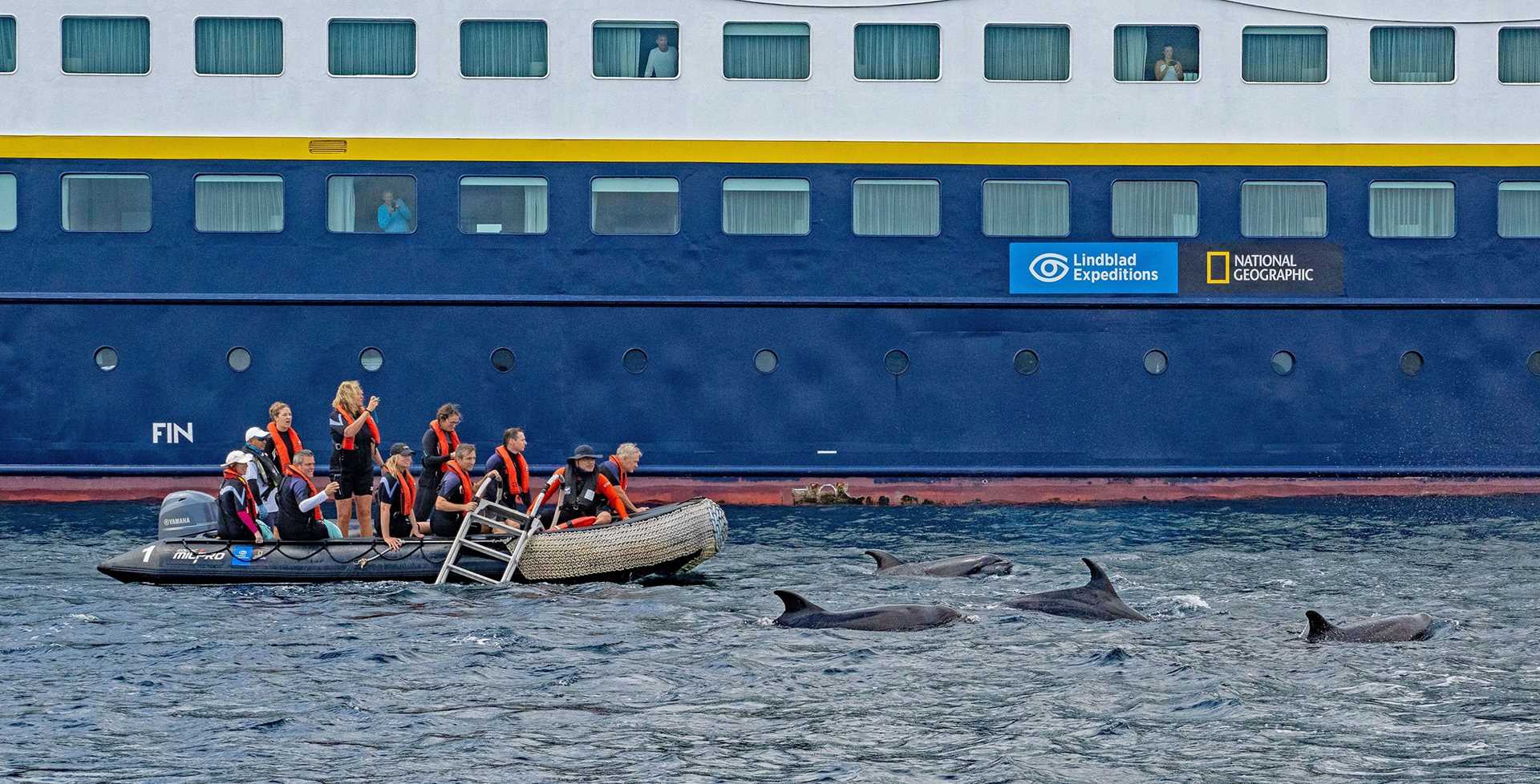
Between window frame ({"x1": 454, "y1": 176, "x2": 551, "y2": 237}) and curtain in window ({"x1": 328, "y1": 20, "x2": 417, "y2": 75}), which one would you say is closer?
window frame ({"x1": 454, "y1": 176, "x2": 551, "y2": 237})

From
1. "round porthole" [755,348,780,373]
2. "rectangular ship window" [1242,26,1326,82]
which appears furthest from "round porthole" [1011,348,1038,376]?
"rectangular ship window" [1242,26,1326,82]

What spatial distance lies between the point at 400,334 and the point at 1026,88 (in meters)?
8.14

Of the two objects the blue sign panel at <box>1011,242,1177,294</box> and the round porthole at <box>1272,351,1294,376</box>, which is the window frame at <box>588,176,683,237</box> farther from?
the round porthole at <box>1272,351,1294,376</box>

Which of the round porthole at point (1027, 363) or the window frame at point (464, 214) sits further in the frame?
the round porthole at point (1027, 363)

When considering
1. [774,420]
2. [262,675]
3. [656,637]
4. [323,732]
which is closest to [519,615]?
[656,637]

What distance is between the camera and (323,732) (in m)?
12.9

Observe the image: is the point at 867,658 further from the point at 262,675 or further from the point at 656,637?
the point at 262,675

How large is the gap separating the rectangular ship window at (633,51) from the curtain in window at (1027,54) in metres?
3.86

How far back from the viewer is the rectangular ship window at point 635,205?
75.3 feet

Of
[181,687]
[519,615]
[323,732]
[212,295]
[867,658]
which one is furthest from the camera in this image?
[212,295]

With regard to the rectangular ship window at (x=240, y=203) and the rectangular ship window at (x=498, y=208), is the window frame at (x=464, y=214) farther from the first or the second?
the rectangular ship window at (x=240, y=203)

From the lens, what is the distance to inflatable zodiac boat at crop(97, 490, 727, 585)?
1795 cm

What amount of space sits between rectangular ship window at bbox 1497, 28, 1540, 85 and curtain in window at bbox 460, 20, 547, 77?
11.7 m

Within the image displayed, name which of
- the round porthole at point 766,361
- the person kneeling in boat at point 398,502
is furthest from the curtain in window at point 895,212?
the person kneeling in boat at point 398,502
